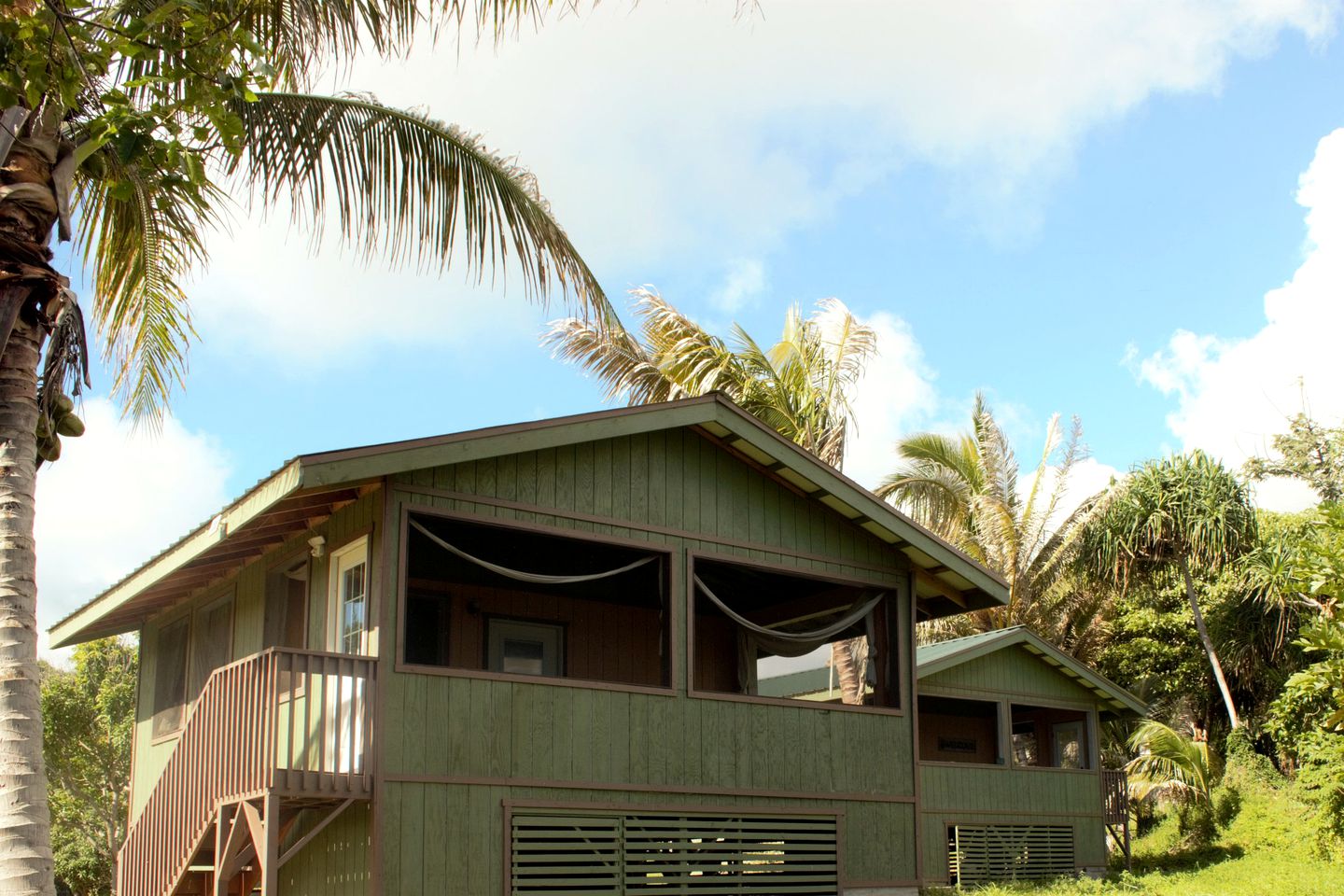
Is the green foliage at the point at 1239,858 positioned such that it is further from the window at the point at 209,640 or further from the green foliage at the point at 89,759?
the green foliage at the point at 89,759

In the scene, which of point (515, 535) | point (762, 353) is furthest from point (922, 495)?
point (515, 535)

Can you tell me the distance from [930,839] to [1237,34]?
16.7 metres

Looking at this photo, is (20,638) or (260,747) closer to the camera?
(20,638)

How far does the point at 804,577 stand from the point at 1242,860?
41.7 ft

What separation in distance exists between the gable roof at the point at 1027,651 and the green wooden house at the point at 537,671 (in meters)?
3.03

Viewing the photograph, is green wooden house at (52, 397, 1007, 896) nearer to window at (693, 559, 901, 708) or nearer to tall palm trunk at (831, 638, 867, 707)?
window at (693, 559, 901, 708)

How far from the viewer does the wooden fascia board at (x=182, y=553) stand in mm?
10281

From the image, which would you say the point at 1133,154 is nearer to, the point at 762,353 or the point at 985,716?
the point at 762,353

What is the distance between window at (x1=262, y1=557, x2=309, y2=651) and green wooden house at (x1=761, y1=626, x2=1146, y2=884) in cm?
776

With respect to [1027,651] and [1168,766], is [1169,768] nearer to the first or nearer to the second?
[1168,766]

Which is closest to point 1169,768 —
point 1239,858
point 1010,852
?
point 1239,858

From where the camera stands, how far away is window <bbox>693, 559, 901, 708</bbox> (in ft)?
45.4

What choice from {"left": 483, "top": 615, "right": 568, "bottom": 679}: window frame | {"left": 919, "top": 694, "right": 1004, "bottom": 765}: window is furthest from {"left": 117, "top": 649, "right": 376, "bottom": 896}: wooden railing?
{"left": 919, "top": 694, "right": 1004, "bottom": 765}: window

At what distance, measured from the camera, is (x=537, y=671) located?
14.5 m
